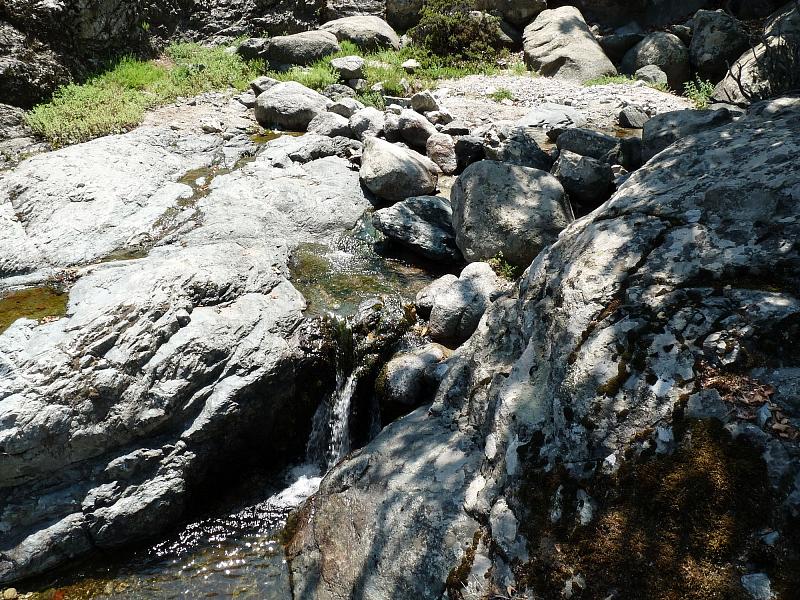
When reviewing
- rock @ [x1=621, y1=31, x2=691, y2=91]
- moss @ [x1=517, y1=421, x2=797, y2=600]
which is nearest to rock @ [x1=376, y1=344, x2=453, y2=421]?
moss @ [x1=517, y1=421, x2=797, y2=600]

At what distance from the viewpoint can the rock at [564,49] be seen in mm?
14469

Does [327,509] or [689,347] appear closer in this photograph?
[689,347]

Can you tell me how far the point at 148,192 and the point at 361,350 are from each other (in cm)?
451

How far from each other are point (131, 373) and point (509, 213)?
4512 mm

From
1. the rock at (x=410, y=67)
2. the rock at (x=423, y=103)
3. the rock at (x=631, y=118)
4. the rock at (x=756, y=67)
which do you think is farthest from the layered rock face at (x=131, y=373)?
the rock at (x=410, y=67)

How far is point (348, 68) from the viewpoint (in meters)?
13.6

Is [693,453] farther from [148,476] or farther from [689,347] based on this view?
[148,476]

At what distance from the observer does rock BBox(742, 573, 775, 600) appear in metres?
2.02

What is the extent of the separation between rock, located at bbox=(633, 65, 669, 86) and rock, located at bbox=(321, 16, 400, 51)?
6.85m

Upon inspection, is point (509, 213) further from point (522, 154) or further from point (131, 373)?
point (131, 373)

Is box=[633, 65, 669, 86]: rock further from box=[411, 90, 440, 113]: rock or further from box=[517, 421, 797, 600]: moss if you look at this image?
box=[517, 421, 797, 600]: moss

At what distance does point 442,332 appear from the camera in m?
6.17

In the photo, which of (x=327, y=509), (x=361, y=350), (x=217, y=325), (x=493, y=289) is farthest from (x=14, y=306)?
(x=493, y=289)

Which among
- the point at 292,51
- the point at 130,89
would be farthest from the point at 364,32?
the point at 130,89
